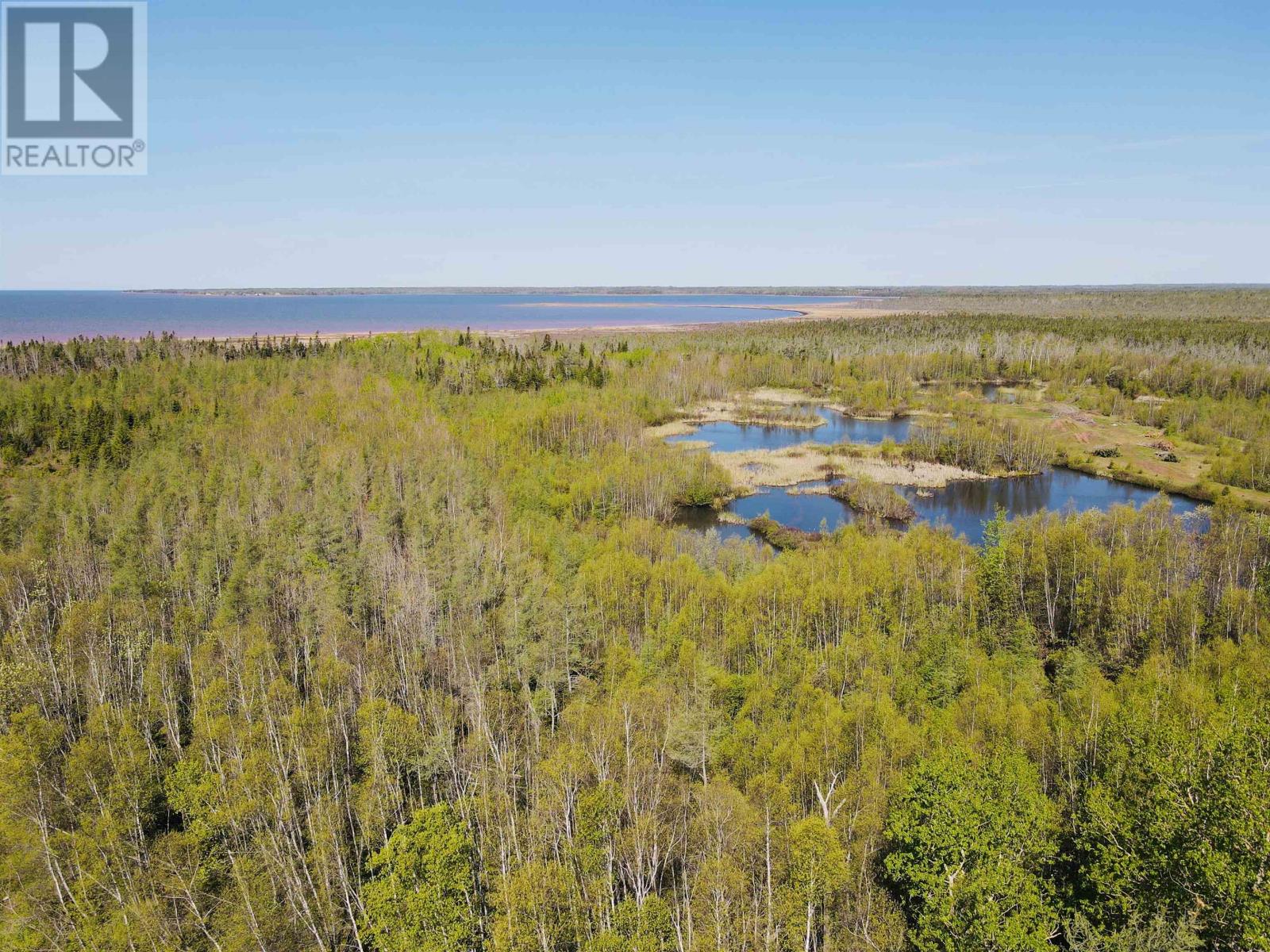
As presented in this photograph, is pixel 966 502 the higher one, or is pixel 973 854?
pixel 966 502

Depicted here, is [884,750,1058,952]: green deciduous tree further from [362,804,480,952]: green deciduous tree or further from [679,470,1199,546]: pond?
[679,470,1199,546]: pond

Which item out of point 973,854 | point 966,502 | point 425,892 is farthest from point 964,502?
point 425,892

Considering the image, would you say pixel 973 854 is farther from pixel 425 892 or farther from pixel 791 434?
pixel 791 434

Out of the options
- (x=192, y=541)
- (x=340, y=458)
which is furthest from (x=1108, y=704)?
(x=340, y=458)

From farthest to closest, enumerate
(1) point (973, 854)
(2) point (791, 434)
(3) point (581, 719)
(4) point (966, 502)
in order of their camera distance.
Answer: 1. (2) point (791, 434)
2. (4) point (966, 502)
3. (3) point (581, 719)
4. (1) point (973, 854)

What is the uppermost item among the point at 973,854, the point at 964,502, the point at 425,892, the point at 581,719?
the point at 964,502

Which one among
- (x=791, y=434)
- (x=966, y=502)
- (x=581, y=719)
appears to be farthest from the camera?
(x=791, y=434)

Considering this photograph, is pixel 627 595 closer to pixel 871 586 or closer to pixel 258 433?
pixel 871 586
